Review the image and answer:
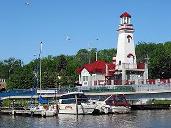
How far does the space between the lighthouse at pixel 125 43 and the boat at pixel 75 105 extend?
135 ft

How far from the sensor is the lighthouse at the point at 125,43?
121 meters

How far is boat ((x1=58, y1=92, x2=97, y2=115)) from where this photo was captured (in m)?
79.2

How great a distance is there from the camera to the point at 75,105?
261ft

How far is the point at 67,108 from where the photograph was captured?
8069 cm

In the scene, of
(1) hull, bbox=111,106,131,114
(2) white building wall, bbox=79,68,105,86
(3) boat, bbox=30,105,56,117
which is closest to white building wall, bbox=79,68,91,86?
(2) white building wall, bbox=79,68,105,86

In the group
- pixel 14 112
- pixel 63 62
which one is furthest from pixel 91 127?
pixel 63 62

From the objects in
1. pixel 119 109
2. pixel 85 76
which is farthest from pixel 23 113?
pixel 85 76

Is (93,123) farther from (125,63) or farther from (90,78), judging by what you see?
(90,78)

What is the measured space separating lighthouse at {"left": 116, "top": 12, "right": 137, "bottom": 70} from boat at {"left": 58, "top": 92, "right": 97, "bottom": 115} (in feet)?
135

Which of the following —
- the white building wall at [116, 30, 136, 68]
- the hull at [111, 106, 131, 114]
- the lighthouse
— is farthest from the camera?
the white building wall at [116, 30, 136, 68]

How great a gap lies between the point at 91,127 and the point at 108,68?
66370 millimetres

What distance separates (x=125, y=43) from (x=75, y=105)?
45357mm

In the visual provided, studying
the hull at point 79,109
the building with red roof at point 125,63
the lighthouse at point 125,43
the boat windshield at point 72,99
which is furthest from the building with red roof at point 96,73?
the hull at point 79,109

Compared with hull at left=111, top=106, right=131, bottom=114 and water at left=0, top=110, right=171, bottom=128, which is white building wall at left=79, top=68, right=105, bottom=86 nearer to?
hull at left=111, top=106, right=131, bottom=114
